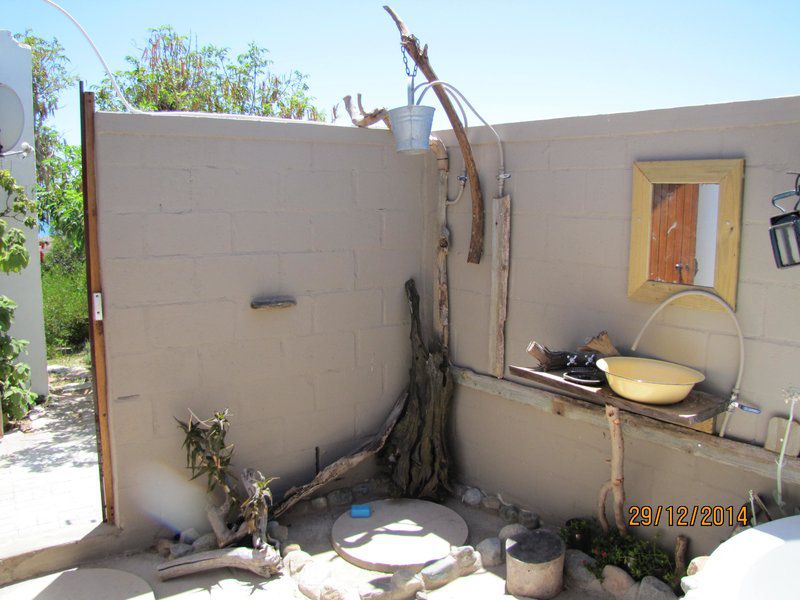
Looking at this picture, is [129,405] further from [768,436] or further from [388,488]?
[768,436]

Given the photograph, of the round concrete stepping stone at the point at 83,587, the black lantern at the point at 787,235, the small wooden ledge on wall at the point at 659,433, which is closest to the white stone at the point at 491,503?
the small wooden ledge on wall at the point at 659,433

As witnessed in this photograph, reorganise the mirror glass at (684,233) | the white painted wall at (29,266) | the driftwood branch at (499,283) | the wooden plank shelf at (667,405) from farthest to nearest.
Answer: the white painted wall at (29,266)
the driftwood branch at (499,283)
the mirror glass at (684,233)
the wooden plank shelf at (667,405)

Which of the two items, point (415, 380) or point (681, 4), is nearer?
point (415, 380)

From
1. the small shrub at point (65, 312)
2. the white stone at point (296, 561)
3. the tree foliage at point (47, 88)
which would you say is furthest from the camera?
the tree foliage at point (47, 88)

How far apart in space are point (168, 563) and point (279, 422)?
98 centimetres

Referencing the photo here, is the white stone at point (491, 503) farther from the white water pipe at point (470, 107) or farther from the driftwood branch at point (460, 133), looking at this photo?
the white water pipe at point (470, 107)

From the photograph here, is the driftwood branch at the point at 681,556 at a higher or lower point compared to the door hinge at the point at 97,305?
lower

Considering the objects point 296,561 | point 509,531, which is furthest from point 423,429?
point 296,561

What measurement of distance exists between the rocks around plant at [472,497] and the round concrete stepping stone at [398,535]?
0.17 m

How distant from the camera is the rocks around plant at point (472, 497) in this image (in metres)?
4.25

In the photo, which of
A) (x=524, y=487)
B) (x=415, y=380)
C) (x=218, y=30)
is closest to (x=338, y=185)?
(x=415, y=380)

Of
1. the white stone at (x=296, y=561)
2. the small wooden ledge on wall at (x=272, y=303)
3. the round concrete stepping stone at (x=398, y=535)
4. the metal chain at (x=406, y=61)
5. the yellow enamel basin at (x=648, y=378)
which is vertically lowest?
the white stone at (x=296, y=561)

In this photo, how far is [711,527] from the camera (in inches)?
125

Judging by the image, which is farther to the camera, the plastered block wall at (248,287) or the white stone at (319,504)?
the white stone at (319,504)
